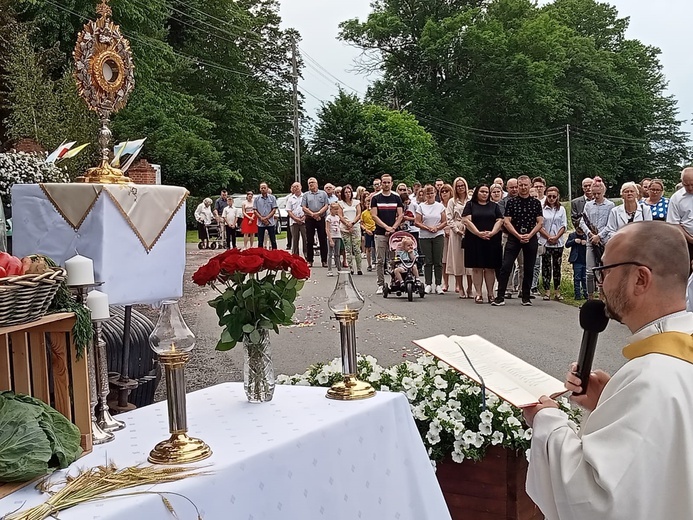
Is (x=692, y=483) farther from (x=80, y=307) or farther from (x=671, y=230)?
(x=80, y=307)

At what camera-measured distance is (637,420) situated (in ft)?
7.14

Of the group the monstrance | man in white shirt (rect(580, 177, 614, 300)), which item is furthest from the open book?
man in white shirt (rect(580, 177, 614, 300))

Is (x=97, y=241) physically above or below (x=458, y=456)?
above

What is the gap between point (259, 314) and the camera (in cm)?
283

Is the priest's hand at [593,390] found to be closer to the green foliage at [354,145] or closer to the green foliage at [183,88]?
the green foliage at [183,88]

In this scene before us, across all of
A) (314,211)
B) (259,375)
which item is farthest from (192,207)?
(259,375)

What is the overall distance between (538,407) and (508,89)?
5637cm

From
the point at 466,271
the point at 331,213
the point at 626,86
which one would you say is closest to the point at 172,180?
the point at 331,213

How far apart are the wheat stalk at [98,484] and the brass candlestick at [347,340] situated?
958 millimetres

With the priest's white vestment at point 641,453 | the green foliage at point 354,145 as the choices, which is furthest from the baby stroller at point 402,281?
the green foliage at point 354,145

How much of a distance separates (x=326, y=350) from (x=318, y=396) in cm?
638

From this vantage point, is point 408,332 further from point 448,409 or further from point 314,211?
point 314,211

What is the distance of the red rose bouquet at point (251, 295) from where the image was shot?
2803 mm

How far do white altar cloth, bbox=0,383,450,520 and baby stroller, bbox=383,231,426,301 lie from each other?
998cm
